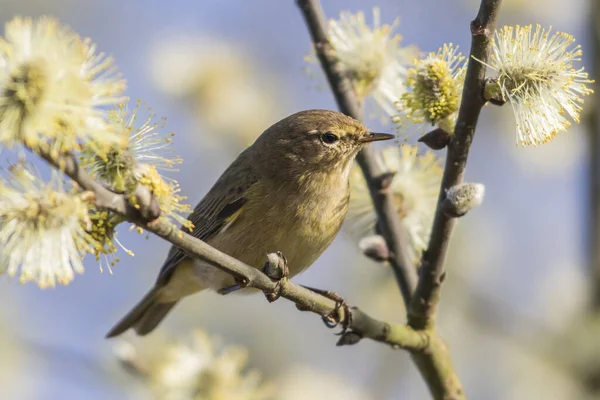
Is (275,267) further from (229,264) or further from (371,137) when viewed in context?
(371,137)

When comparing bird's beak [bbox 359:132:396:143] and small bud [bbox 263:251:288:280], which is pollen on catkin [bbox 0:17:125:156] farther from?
bird's beak [bbox 359:132:396:143]

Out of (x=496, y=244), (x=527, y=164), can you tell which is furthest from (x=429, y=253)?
(x=496, y=244)

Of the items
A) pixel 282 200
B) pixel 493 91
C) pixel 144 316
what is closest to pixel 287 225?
pixel 282 200

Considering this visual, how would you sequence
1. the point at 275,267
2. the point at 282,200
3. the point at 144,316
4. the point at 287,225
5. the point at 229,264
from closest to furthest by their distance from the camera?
1. the point at 229,264
2. the point at 275,267
3. the point at 287,225
4. the point at 282,200
5. the point at 144,316

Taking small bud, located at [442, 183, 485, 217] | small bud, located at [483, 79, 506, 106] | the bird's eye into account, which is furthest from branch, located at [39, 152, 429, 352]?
the bird's eye

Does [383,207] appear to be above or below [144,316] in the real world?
above

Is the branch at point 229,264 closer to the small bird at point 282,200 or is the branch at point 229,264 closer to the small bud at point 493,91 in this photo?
the small bird at point 282,200

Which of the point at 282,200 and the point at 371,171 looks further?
the point at 282,200
